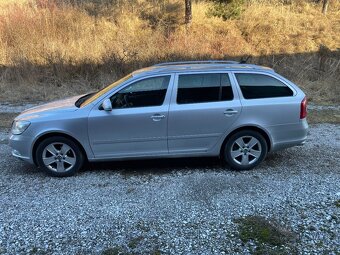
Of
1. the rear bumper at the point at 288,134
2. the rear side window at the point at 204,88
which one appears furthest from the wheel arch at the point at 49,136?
the rear bumper at the point at 288,134

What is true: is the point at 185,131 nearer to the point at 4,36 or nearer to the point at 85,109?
the point at 85,109

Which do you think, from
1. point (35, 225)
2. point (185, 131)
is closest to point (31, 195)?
point (35, 225)

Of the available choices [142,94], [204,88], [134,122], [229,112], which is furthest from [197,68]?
[134,122]

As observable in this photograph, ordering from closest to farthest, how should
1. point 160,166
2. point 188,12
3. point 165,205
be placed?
point 165,205
point 160,166
point 188,12

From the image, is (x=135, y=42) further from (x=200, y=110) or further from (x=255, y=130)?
(x=255, y=130)

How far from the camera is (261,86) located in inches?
224

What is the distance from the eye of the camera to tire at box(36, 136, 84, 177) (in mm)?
5477

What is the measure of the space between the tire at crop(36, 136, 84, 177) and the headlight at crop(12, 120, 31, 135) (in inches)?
13.9

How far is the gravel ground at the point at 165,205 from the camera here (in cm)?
376

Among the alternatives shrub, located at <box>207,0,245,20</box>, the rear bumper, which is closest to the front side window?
the rear bumper

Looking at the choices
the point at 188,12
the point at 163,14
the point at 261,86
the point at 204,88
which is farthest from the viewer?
the point at 163,14

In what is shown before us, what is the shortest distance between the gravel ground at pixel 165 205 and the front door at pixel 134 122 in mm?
427

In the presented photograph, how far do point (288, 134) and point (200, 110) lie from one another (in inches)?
59.1

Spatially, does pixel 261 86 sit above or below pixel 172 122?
above
